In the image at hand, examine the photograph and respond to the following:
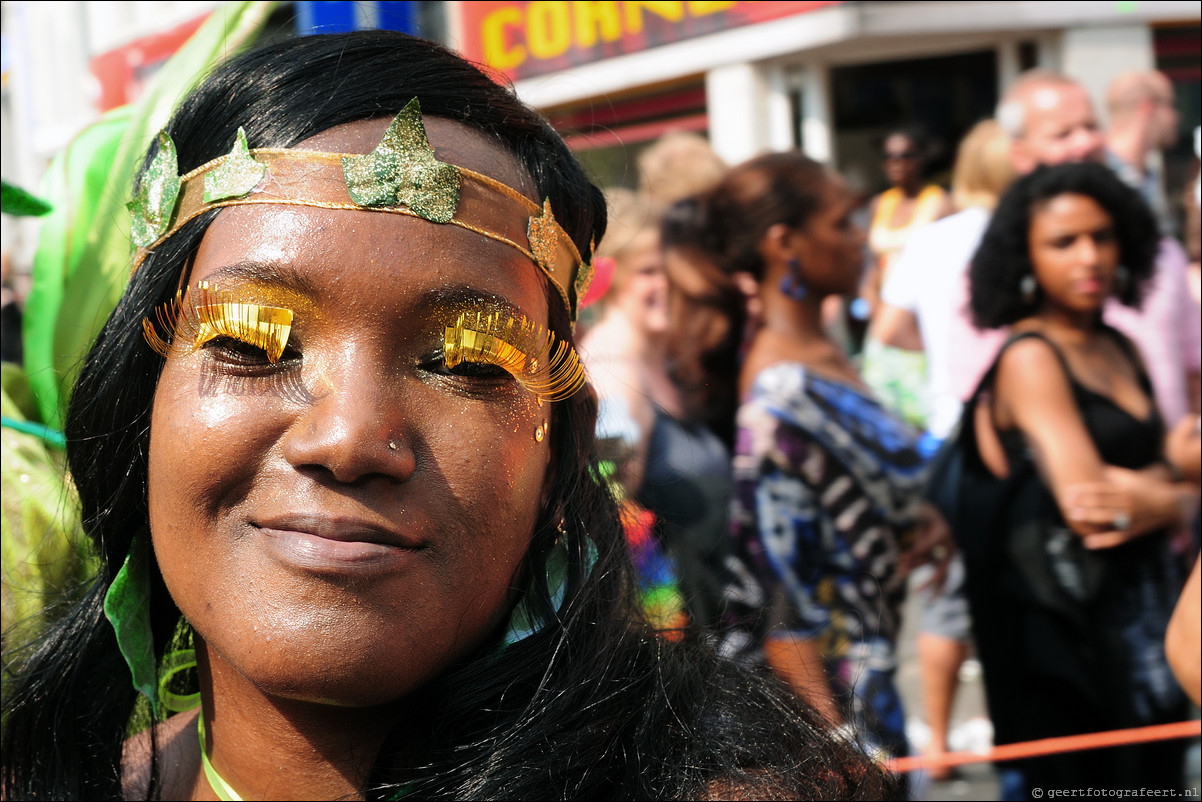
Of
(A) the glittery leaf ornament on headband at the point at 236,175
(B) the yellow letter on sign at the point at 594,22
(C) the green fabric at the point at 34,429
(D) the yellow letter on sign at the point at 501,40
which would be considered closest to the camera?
(A) the glittery leaf ornament on headband at the point at 236,175

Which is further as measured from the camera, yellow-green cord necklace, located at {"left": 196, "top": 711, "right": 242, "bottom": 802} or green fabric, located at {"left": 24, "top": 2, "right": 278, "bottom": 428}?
green fabric, located at {"left": 24, "top": 2, "right": 278, "bottom": 428}

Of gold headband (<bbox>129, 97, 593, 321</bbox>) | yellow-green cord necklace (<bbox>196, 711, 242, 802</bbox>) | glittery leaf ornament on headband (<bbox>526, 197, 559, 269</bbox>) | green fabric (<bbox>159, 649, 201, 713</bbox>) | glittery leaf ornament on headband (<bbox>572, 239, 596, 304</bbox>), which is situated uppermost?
gold headband (<bbox>129, 97, 593, 321</bbox>)

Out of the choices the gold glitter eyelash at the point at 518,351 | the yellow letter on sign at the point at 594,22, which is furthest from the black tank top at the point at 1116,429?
the yellow letter on sign at the point at 594,22

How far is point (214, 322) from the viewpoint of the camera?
1333 mm

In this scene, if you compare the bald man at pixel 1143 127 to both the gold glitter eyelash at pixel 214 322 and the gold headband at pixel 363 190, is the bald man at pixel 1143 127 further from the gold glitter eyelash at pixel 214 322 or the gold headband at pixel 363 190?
the gold glitter eyelash at pixel 214 322

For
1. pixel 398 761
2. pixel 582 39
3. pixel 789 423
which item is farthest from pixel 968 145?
pixel 582 39

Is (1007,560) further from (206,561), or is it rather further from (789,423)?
(206,561)

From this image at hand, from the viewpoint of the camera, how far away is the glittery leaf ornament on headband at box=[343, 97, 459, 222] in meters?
1.32

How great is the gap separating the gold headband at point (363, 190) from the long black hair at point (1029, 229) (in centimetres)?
205

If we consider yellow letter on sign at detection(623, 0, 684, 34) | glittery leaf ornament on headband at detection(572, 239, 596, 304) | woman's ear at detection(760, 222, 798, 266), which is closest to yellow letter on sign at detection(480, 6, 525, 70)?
yellow letter on sign at detection(623, 0, 684, 34)

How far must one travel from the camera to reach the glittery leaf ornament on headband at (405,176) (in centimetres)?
132

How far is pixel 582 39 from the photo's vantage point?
8867mm

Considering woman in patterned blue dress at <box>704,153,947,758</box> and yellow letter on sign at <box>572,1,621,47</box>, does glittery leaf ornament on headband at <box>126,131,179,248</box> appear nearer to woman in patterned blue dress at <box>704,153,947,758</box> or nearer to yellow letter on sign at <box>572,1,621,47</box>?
woman in patterned blue dress at <box>704,153,947,758</box>

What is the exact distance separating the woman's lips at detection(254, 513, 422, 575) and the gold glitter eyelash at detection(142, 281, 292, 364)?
18 centimetres
